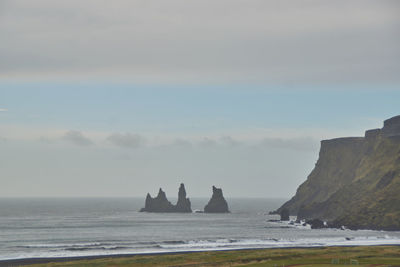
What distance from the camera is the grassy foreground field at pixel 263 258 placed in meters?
97.0

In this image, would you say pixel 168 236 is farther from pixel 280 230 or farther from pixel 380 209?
pixel 380 209

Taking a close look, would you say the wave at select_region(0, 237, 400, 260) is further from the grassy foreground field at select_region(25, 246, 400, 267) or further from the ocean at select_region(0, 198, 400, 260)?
the grassy foreground field at select_region(25, 246, 400, 267)

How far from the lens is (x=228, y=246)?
13525 centimetres

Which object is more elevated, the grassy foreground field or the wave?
the wave

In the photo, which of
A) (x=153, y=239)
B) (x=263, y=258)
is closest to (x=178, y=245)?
(x=153, y=239)

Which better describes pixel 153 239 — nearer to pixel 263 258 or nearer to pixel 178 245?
pixel 178 245

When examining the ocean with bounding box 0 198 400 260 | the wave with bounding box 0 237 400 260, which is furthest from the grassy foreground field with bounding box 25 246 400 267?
the ocean with bounding box 0 198 400 260

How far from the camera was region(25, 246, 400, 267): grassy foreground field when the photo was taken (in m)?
97.0

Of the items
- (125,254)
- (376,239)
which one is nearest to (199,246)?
(125,254)

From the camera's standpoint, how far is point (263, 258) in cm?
10550

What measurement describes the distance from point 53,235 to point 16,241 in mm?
18451

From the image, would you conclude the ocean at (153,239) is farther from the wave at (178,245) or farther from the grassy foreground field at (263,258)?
the grassy foreground field at (263,258)

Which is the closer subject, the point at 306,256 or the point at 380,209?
the point at 306,256

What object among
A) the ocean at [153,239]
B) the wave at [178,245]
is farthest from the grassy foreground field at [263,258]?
the ocean at [153,239]
